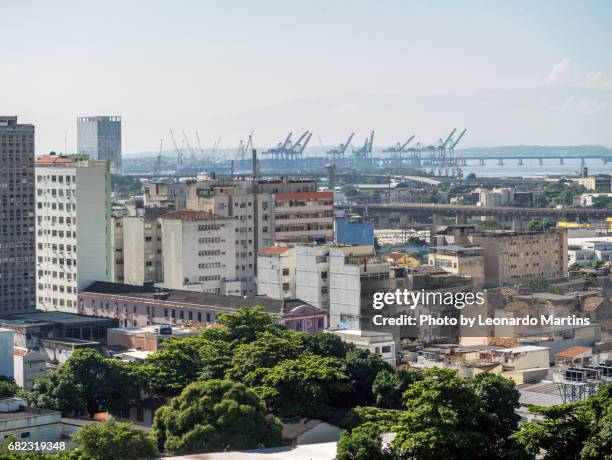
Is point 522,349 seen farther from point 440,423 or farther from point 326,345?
point 440,423

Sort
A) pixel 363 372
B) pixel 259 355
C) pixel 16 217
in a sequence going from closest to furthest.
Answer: pixel 363 372
pixel 259 355
pixel 16 217

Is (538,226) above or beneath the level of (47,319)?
above

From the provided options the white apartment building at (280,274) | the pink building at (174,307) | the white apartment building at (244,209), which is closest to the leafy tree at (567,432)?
the pink building at (174,307)

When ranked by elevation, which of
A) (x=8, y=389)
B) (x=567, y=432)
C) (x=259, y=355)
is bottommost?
(x=8, y=389)

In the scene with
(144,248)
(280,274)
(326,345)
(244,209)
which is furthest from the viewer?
(244,209)

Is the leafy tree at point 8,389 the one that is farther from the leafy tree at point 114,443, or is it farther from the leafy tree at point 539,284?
the leafy tree at point 539,284

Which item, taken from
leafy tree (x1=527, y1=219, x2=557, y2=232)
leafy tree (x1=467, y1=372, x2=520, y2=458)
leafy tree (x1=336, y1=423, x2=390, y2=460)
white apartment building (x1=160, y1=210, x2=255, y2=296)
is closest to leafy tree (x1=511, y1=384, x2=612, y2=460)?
leafy tree (x1=467, y1=372, x2=520, y2=458)

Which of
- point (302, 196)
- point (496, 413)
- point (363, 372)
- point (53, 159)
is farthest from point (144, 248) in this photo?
point (496, 413)
